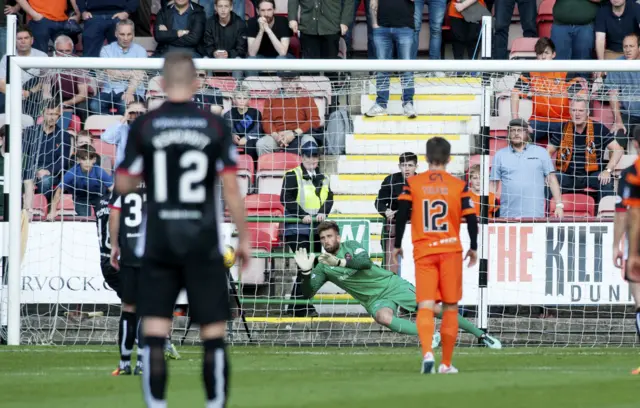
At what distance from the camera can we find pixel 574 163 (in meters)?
15.7

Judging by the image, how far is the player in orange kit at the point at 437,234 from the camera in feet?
33.0

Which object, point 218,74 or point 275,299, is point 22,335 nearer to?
point 275,299

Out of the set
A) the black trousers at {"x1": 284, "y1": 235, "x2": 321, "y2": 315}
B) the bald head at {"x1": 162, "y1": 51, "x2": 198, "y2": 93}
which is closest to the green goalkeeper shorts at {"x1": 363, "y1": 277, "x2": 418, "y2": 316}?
the black trousers at {"x1": 284, "y1": 235, "x2": 321, "y2": 315}

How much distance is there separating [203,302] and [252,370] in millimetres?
4239

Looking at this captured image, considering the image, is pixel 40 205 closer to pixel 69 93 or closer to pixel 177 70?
pixel 69 93

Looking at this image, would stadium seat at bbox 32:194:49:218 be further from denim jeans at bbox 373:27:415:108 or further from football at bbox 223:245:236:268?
denim jeans at bbox 373:27:415:108

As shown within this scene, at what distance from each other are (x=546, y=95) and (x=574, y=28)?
302 centimetres

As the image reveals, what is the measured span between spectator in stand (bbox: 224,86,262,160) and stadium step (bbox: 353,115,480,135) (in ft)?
5.07

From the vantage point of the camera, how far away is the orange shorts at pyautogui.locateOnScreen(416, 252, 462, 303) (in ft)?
33.0

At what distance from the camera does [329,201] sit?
15070 mm

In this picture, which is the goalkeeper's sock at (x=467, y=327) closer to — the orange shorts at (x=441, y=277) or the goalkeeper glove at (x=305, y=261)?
the goalkeeper glove at (x=305, y=261)

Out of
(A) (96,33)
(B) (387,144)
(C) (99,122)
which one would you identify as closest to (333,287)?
(B) (387,144)

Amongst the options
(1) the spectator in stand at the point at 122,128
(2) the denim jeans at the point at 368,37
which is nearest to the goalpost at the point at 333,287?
(1) the spectator in stand at the point at 122,128

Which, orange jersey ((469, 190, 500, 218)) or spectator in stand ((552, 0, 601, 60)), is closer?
orange jersey ((469, 190, 500, 218))
